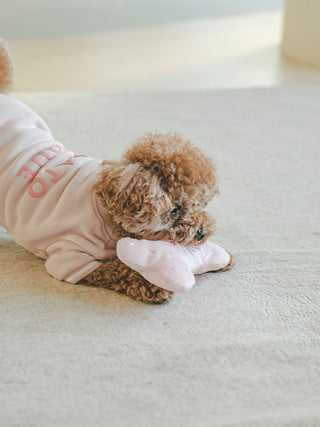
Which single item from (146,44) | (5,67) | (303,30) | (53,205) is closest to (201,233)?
(53,205)

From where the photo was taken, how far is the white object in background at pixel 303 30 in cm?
326

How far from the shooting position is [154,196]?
1.05 meters

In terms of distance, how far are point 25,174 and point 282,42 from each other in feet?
9.37

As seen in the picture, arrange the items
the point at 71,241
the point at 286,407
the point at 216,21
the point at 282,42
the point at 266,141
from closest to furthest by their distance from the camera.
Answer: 1. the point at 286,407
2. the point at 71,241
3. the point at 266,141
4. the point at 282,42
5. the point at 216,21

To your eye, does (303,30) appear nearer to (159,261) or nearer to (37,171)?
(37,171)

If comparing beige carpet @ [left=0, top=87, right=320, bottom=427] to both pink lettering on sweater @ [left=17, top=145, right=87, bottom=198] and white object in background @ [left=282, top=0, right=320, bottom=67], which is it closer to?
pink lettering on sweater @ [left=17, top=145, right=87, bottom=198]

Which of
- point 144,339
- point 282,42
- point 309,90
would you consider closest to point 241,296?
point 144,339

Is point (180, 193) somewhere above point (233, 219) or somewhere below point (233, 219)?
above

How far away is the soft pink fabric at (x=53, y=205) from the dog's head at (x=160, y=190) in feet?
0.20

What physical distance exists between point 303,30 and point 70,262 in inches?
104

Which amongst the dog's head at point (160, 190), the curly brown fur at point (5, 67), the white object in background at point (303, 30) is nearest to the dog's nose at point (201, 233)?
the dog's head at point (160, 190)

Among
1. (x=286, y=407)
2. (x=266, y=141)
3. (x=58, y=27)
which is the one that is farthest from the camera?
(x=58, y=27)

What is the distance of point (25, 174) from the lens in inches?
48.6

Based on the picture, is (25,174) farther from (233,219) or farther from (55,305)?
(233,219)
